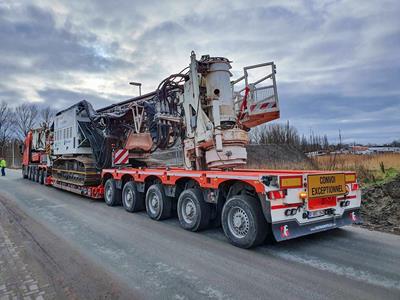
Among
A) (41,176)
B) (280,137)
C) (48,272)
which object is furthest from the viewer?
(280,137)

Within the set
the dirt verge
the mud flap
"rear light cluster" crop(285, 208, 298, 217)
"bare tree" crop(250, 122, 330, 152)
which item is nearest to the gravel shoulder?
the mud flap

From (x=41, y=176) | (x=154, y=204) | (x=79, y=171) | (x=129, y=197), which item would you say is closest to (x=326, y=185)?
(x=154, y=204)

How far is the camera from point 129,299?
3363 mm

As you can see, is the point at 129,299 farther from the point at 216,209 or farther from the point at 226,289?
the point at 216,209

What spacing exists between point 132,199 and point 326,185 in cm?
526

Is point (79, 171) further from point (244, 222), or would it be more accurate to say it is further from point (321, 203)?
point (321, 203)

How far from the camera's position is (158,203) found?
739cm

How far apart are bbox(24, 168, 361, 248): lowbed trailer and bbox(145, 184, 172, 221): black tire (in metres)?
0.02

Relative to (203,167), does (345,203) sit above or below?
below

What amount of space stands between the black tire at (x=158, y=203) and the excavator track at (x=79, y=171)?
4.05m

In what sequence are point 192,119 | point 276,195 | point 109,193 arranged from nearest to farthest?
point 276,195, point 192,119, point 109,193

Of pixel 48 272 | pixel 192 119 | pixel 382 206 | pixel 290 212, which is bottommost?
pixel 48 272

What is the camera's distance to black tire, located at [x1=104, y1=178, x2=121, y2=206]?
9.50 m

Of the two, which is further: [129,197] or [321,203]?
[129,197]
